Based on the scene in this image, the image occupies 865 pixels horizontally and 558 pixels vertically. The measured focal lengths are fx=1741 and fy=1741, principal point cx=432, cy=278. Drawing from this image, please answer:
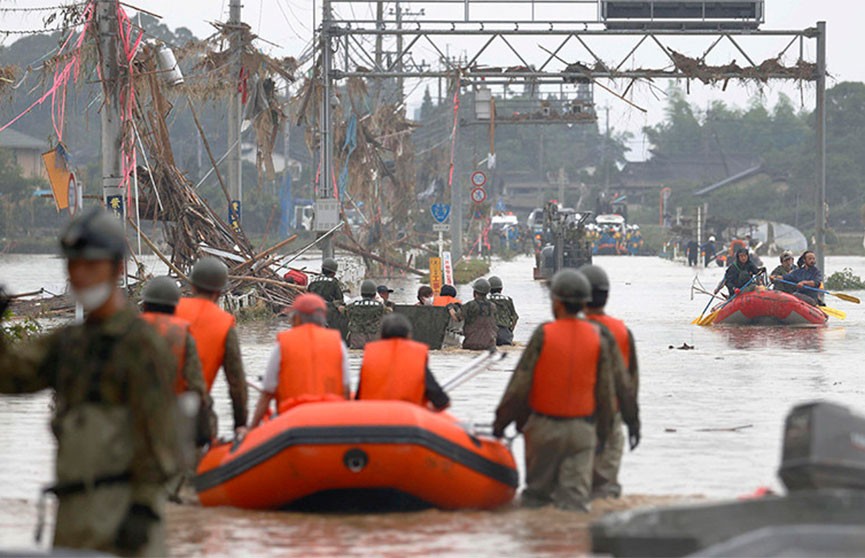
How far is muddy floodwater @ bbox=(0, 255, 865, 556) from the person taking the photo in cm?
999

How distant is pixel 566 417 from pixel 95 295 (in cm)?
502

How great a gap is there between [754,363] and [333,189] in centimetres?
1701

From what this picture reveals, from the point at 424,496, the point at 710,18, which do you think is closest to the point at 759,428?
the point at 424,496

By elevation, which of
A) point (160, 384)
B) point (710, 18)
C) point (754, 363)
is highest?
point (710, 18)

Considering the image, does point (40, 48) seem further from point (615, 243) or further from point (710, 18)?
point (710, 18)

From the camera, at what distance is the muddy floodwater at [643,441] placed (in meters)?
9.99

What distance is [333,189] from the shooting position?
38812mm

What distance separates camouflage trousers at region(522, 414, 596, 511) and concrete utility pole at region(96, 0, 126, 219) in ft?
42.4

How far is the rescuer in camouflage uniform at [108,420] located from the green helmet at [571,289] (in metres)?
4.74

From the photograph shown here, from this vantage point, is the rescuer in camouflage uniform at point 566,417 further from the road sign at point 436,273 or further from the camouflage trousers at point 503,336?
the road sign at point 436,273

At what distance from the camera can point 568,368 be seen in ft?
34.6

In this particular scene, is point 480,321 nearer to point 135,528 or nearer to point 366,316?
point 366,316

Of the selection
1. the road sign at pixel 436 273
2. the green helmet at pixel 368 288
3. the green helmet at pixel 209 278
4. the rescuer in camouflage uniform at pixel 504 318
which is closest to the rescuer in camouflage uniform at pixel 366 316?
the green helmet at pixel 368 288

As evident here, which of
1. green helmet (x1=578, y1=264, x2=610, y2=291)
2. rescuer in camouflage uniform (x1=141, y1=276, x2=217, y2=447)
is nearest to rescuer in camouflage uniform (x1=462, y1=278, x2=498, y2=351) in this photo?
green helmet (x1=578, y1=264, x2=610, y2=291)
